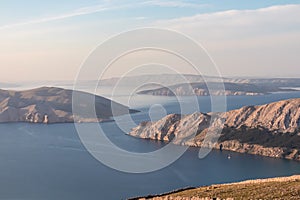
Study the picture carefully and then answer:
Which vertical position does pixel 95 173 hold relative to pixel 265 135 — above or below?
below

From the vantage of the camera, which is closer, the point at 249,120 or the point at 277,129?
the point at 277,129

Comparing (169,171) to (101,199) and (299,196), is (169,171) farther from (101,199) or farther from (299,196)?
(299,196)

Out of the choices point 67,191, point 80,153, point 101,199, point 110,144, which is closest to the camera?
point 101,199

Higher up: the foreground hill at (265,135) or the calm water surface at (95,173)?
the foreground hill at (265,135)

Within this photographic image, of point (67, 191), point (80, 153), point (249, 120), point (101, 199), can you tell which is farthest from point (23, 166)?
point (249, 120)

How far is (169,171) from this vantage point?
136m

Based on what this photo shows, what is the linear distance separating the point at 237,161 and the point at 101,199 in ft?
220

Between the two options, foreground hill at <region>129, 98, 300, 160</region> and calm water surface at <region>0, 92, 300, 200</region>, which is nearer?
calm water surface at <region>0, 92, 300, 200</region>

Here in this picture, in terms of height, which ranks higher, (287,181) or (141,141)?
(287,181)

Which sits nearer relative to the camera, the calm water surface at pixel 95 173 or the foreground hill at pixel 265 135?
the calm water surface at pixel 95 173

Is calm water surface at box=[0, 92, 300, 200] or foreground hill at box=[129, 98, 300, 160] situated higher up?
foreground hill at box=[129, 98, 300, 160]

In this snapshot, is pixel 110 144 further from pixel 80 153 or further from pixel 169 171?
pixel 169 171

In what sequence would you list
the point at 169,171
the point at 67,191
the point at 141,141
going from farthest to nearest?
the point at 141,141, the point at 169,171, the point at 67,191

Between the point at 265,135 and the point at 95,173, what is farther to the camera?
the point at 265,135
